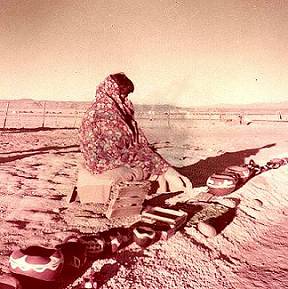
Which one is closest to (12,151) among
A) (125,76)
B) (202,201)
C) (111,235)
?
(125,76)

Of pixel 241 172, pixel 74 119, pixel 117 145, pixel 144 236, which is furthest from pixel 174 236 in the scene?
pixel 74 119

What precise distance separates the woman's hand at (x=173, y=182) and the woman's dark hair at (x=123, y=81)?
166 centimetres

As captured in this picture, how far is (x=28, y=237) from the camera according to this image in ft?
15.5

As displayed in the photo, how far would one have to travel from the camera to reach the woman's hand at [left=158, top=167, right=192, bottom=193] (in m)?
6.30

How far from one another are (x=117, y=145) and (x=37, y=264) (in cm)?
311

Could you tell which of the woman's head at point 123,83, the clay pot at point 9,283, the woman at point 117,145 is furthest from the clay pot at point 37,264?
the woman's head at point 123,83

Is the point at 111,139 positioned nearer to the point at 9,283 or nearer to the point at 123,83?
the point at 123,83

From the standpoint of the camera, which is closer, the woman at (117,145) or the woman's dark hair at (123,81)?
the woman at (117,145)

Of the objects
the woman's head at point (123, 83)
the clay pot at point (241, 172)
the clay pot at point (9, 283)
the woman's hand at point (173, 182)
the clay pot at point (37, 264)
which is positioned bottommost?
the clay pot at point (9, 283)

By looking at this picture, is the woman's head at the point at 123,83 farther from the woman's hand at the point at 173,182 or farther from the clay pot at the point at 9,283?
the clay pot at the point at 9,283

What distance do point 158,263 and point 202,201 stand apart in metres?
2.52

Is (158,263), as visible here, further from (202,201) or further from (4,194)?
(4,194)

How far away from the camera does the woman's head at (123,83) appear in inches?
251

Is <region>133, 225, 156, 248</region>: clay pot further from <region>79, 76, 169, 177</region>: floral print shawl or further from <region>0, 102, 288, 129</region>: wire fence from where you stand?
<region>0, 102, 288, 129</region>: wire fence
